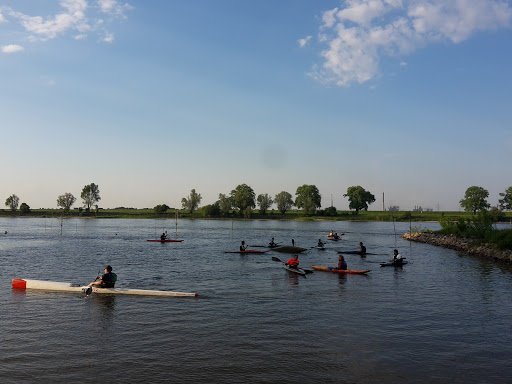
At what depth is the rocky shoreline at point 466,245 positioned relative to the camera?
45.8 meters

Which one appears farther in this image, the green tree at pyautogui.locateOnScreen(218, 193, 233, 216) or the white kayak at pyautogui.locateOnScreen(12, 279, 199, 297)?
the green tree at pyautogui.locateOnScreen(218, 193, 233, 216)

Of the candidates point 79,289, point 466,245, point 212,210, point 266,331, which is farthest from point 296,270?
point 212,210

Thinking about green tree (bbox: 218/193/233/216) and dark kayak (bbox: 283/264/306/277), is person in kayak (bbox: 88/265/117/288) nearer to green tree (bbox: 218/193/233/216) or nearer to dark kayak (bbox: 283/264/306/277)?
dark kayak (bbox: 283/264/306/277)

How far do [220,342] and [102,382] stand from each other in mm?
5250

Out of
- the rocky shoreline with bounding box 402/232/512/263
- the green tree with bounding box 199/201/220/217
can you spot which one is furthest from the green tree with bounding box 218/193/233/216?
the rocky shoreline with bounding box 402/232/512/263

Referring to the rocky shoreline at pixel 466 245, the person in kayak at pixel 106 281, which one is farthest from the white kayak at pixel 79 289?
the rocky shoreline at pixel 466 245

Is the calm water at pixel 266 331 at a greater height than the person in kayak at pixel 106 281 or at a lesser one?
lesser

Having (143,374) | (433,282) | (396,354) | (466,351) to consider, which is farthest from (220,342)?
(433,282)

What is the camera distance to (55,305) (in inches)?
894

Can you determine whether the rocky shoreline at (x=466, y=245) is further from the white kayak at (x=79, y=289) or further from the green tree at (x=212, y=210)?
the green tree at (x=212, y=210)

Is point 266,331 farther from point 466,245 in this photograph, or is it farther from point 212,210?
point 212,210

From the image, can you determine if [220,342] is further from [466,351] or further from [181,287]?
[181,287]

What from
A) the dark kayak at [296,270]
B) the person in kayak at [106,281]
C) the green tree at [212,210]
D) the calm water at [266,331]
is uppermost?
the green tree at [212,210]

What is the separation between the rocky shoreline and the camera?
4576 centimetres
